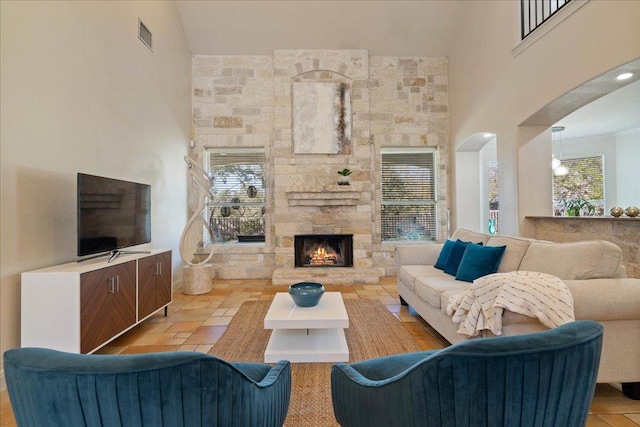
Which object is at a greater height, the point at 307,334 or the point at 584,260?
the point at 584,260

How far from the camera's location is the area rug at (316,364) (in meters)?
1.78

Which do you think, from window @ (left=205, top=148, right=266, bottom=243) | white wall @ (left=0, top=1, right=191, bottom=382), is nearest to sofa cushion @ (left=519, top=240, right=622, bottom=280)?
white wall @ (left=0, top=1, right=191, bottom=382)

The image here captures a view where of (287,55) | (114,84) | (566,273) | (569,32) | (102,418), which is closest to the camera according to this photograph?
(102,418)

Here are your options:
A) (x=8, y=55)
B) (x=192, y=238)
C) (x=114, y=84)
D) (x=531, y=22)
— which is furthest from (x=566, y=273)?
(x=192, y=238)

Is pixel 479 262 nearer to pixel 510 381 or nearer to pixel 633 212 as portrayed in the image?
pixel 633 212

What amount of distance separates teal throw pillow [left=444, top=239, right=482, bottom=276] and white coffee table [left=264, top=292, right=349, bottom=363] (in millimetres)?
1268

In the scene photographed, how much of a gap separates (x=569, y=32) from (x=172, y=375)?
4140 millimetres

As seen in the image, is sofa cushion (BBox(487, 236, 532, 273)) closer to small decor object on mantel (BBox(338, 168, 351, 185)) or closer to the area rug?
the area rug

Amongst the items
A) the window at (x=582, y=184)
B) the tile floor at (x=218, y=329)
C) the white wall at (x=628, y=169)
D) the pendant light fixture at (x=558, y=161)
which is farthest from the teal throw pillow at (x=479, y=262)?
the white wall at (x=628, y=169)

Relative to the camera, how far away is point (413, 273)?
327 cm

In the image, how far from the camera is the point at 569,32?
2984 millimetres

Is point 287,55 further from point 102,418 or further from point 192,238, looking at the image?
point 102,418

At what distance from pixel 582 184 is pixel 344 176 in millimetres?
6166

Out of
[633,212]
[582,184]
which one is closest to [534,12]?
[633,212]
